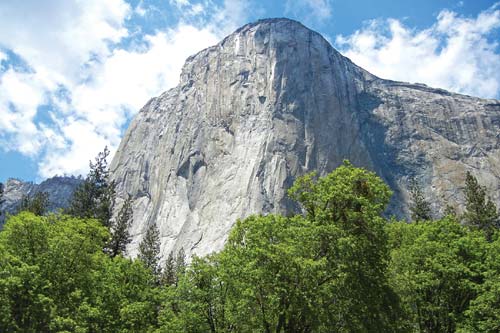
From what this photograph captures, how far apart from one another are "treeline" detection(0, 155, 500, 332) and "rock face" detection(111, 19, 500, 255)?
215 feet

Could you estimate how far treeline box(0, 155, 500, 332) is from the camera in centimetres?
2109

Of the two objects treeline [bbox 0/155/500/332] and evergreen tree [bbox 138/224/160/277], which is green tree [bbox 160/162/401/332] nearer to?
treeline [bbox 0/155/500/332]

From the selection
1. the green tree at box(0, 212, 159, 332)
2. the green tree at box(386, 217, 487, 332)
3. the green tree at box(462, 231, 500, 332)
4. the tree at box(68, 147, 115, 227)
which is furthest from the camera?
the tree at box(68, 147, 115, 227)

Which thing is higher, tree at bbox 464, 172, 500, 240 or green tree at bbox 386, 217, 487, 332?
tree at bbox 464, 172, 500, 240

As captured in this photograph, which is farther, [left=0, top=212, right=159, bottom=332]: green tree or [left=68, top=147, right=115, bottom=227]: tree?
[left=68, top=147, right=115, bottom=227]: tree

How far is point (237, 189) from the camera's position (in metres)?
99.6

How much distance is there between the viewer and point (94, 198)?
52.0 metres

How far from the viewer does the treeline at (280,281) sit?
69.2 ft

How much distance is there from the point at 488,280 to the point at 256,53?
109 meters

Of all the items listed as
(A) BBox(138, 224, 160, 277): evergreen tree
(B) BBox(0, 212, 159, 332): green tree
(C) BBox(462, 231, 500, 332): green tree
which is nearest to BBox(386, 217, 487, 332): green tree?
(C) BBox(462, 231, 500, 332): green tree

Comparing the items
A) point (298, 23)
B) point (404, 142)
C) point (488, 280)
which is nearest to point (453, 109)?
point (404, 142)

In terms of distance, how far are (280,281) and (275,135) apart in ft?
288

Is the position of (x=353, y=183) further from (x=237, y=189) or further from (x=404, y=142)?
(x=404, y=142)

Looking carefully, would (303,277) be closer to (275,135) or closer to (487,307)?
(487,307)
